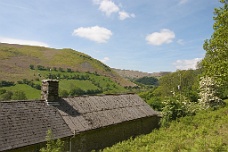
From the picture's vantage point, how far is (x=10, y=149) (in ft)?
45.4

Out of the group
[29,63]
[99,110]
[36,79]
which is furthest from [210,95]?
[29,63]

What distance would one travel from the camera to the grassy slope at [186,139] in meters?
12.3

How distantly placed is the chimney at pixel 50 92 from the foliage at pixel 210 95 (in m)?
25.5

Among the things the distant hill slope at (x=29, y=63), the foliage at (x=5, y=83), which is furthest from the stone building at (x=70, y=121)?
the distant hill slope at (x=29, y=63)

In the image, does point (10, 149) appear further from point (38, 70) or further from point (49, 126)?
point (38, 70)

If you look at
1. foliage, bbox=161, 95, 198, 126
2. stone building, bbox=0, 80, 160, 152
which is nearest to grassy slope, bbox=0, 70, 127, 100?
foliage, bbox=161, 95, 198, 126

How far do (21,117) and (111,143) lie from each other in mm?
8797

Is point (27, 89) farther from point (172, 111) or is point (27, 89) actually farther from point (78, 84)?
point (172, 111)

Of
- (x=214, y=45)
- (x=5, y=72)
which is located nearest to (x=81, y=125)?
(x=214, y=45)

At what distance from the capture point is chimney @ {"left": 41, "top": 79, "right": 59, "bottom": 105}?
19.9 metres

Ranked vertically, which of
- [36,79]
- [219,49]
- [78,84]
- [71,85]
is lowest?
[71,85]

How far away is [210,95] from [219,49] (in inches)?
596

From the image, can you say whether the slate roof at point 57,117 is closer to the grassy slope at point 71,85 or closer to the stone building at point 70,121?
the stone building at point 70,121

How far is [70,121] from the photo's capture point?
62.2 feet
